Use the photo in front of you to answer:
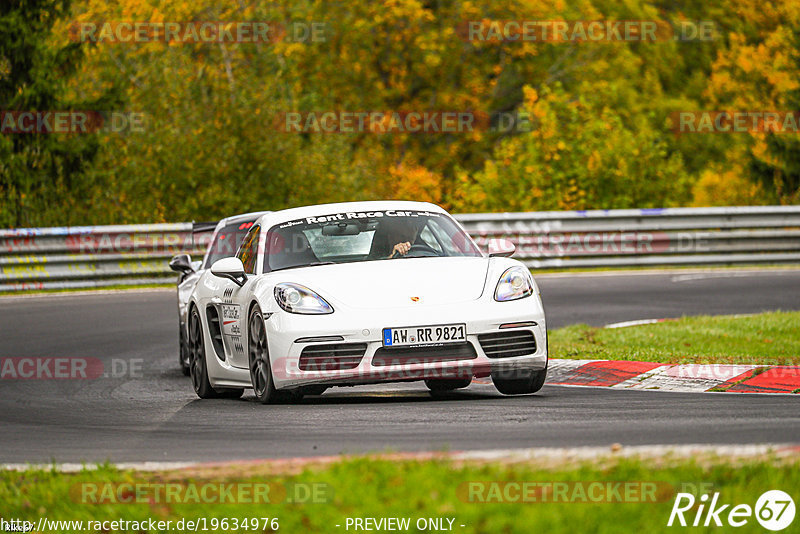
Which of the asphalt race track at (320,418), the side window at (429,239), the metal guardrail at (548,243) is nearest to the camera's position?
the asphalt race track at (320,418)

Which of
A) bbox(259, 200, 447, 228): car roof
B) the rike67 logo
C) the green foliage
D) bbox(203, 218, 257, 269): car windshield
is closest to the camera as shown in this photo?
the rike67 logo

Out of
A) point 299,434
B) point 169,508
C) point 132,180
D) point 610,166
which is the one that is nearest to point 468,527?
point 169,508

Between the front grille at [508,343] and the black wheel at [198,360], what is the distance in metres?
2.75

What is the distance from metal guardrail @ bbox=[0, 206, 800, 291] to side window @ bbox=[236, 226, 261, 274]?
1232cm

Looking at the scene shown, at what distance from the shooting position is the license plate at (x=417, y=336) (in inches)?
367

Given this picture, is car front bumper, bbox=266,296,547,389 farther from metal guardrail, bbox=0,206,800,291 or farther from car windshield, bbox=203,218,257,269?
metal guardrail, bbox=0,206,800,291

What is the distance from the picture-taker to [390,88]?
54.3 meters

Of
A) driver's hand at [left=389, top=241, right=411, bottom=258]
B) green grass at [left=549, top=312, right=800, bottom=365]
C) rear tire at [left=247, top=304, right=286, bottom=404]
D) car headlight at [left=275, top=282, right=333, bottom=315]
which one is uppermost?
driver's hand at [left=389, top=241, right=411, bottom=258]

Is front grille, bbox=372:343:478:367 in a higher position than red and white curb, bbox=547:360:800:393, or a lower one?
higher

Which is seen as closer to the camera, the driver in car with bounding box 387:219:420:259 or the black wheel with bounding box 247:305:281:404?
the black wheel with bounding box 247:305:281:404

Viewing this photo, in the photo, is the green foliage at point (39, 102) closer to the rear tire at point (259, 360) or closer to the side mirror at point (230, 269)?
the side mirror at point (230, 269)

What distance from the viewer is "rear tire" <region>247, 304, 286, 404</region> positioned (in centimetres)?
973

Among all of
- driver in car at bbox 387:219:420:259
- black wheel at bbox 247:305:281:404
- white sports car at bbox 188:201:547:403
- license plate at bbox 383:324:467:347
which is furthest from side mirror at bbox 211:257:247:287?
license plate at bbox 383:324:467:347

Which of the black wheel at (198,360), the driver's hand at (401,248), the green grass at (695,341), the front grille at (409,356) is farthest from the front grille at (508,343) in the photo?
the black wheel at (198,360)
